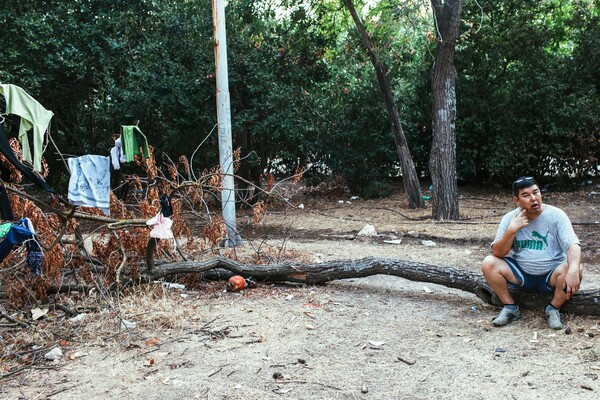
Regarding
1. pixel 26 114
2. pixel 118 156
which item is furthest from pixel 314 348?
pixel 26 114

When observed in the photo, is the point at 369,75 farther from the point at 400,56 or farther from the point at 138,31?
the point at 138,31

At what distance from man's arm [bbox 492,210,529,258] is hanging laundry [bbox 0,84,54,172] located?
3965 mm

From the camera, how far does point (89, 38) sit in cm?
1156

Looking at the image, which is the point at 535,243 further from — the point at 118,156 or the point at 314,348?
the point at 118,156

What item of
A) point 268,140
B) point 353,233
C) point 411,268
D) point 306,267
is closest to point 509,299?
point 411,268

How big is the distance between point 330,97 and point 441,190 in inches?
195

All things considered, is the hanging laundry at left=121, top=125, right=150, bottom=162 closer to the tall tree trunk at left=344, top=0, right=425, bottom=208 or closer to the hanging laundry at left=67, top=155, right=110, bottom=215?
the hanging laundry at left=67, top=155, right=110, bottom=215

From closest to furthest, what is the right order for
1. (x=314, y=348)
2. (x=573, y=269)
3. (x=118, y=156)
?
(x=573, y=269) → (x=314, y=348) → (x=118, y=156)

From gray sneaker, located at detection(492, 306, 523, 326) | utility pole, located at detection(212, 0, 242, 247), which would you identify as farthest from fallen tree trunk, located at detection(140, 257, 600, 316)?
utility pole, located at detection(212, 0, 242, 247)

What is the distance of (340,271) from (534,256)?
2.00 meters

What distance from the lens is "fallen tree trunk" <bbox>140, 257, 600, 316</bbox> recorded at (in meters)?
5.06

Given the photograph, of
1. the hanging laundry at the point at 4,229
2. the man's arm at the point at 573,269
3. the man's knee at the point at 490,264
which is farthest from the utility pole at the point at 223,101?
the man's arm at the point at 573,269

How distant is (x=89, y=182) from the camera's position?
4.92m

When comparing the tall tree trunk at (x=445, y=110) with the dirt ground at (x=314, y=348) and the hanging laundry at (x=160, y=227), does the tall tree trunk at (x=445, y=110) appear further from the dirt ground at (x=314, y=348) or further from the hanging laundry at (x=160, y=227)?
the hanging laundry at (x=160, y=227)
